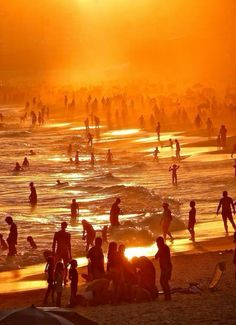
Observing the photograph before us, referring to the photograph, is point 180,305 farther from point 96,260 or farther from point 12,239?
point 12,239

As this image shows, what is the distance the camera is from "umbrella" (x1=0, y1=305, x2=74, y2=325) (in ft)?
31.6

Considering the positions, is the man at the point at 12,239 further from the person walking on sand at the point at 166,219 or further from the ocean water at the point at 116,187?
the person walking on sand at the point at 166,219

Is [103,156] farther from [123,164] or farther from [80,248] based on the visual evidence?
[80,248]

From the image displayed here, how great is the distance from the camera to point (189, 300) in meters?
12.6

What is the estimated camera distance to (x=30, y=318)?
968cm

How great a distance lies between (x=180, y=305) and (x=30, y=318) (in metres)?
3.21

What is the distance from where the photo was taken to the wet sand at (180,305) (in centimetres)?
1124

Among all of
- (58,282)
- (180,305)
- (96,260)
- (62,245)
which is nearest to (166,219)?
(62,245)

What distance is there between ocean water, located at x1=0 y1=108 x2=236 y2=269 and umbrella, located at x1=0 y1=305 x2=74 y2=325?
827cm

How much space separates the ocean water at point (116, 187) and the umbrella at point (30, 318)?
8.27m

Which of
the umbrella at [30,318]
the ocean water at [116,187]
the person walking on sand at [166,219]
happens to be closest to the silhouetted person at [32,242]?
the ocean water at [116,187]

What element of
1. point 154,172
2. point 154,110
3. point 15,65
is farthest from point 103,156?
point 15,65

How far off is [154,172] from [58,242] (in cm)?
1972

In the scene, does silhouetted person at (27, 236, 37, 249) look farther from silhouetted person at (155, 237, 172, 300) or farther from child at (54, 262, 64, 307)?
silhouetted person at (155, 237, 172, 300)
